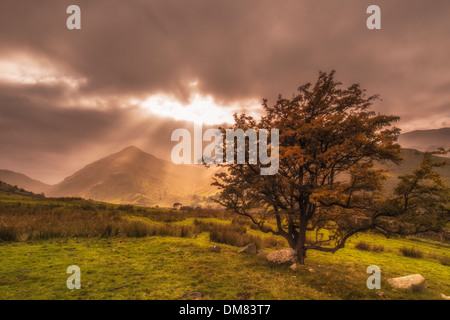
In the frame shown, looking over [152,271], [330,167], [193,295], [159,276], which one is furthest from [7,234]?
[330,167]

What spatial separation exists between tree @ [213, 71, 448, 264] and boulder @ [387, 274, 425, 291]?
5.56 feet

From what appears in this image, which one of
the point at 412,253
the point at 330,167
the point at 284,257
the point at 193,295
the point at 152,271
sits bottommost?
the point at 412,253

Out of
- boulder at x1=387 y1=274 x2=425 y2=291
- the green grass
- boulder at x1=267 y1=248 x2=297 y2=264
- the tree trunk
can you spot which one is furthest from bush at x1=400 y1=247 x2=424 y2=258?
boulder at x1=267 y1=248 x2=297 y2=264

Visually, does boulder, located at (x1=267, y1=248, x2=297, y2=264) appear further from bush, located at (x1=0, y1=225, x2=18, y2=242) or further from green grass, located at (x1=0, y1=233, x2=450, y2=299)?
bush, located at (x1=0, y1=225, x2=18, y2=242)

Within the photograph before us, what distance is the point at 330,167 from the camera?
8.91 metres

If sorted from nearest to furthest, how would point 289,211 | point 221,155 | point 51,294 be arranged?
point 51,294, point 289,211, point 221,155

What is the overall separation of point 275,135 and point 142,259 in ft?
28.7

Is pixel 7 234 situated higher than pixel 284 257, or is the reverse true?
pixel 7 234

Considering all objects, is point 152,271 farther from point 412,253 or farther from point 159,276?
point 412,253

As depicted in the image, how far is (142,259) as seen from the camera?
8234mm

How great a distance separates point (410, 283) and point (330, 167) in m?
5.01

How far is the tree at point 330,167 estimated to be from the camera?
788cm
